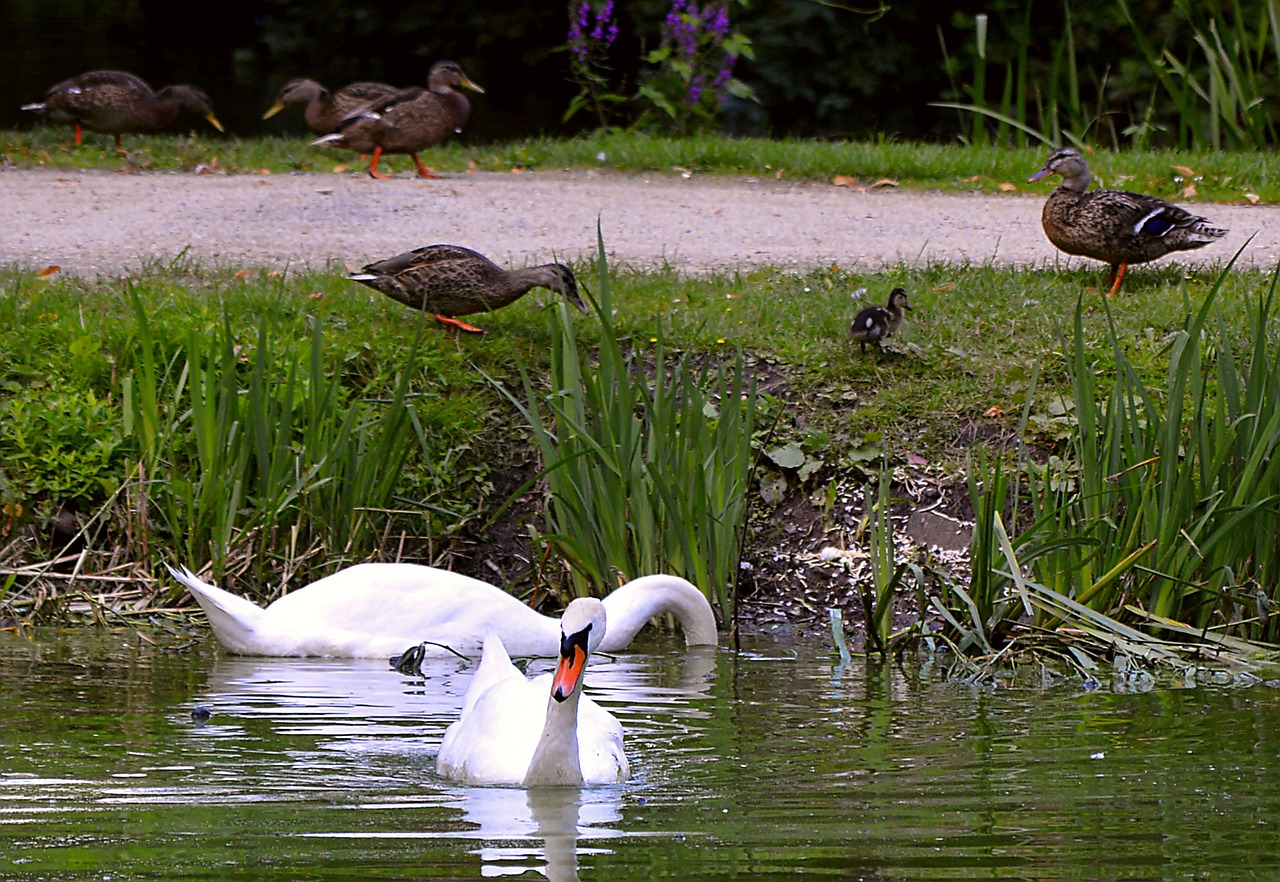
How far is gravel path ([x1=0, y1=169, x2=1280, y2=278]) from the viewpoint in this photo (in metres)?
10.7

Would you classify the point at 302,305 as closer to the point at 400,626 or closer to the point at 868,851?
the point at 400,626

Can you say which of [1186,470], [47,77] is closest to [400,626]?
[1186,470]

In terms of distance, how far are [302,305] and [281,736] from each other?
3.88 metres

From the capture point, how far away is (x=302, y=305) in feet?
28.9

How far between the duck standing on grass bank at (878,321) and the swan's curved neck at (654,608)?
1.89m

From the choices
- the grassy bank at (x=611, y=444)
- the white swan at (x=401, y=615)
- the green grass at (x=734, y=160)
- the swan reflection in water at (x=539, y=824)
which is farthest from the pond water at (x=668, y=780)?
the green grass at (x=734, y=160)

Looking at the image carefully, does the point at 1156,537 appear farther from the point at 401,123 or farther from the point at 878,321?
the point at 401,123

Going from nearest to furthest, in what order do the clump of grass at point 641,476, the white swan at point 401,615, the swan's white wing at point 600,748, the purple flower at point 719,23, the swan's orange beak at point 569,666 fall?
the swan's orange beak at point 569,666, the swan's white wing at point 600,748, the white swan at point 401,615, the clump of grass at point 641,476, the purple flower at point 719,23

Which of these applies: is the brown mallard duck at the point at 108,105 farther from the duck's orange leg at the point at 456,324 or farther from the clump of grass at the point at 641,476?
the clump of grass at the point at 641,476

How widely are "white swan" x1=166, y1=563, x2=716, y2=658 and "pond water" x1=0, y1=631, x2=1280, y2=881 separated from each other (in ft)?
0.49

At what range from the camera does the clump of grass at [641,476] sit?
697 centimetres

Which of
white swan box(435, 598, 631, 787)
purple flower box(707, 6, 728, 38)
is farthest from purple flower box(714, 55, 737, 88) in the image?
white swan box(435, 598, 631, 787)

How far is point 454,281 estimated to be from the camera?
27.4 ft

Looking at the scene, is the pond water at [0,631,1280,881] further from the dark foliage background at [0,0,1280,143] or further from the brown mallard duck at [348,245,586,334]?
the dark foliage background at [0,0,1280,143]
